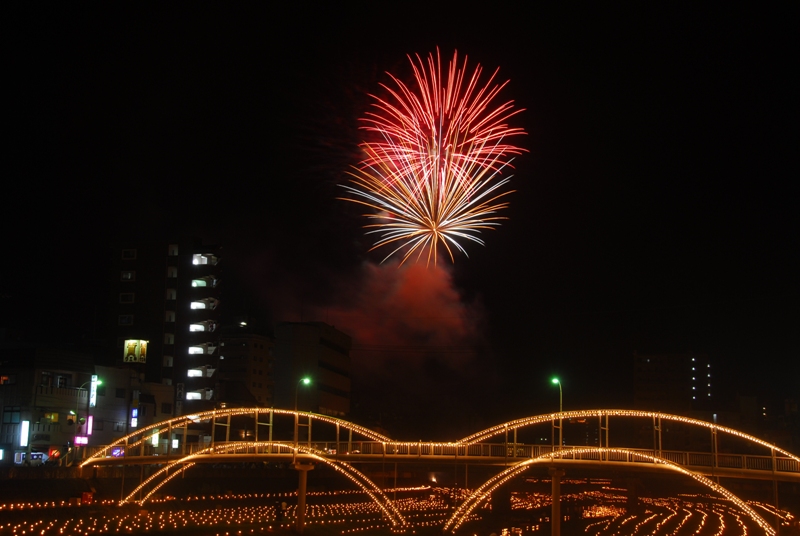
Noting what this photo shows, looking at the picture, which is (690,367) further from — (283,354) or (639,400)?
(283,354)

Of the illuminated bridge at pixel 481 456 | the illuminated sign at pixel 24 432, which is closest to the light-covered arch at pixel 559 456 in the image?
A: the illuminated bridge at pixel 481 456

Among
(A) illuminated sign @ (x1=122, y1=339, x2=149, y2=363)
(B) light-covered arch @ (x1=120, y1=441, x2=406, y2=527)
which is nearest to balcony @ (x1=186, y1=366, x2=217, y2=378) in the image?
(A) illuminated sign @ (x1=122, y1=339, x2=149, y2=363)

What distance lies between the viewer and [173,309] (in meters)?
89.2

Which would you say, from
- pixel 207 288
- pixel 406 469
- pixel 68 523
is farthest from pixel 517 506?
pixel 68 523

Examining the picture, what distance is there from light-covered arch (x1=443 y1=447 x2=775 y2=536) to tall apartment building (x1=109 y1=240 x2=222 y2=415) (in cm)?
3992

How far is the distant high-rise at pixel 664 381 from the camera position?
162875mm

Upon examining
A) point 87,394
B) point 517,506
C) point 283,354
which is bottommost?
point 517,506

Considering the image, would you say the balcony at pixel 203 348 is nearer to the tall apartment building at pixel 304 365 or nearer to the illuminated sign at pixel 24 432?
the tall apartment building at pixel 304 365

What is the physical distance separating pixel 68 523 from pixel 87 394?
20.5m

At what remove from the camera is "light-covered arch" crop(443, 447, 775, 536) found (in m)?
40.6

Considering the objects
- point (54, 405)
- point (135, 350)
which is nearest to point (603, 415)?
point (54, 405)

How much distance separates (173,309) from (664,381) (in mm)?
108520

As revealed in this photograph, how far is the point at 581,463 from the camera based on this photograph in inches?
1721

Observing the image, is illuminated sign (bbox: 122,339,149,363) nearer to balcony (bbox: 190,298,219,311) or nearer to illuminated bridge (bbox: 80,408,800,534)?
balcony (bbox: 190,298,219,311)
